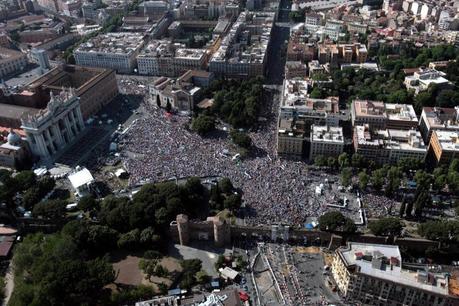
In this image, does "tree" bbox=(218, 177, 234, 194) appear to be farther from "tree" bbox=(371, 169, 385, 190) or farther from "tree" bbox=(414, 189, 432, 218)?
"tree" bbox=(414, 189, 432, 218)

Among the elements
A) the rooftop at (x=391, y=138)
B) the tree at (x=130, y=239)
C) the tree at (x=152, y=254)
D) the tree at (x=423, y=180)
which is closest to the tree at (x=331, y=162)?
the rooftop at (x=391, y=138)

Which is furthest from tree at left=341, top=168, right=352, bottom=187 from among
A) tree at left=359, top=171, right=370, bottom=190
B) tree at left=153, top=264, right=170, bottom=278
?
tree at left=153, top=264, right=170, bottom=278

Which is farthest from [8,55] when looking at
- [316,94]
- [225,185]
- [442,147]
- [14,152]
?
[442,147]

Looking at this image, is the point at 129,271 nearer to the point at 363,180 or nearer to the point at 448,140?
the point at 363,180

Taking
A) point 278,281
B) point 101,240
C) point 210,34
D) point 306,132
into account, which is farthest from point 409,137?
point 210,34

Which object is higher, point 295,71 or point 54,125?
point 54,125

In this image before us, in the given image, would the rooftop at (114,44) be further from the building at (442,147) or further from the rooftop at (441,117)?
the building at (442,147)
